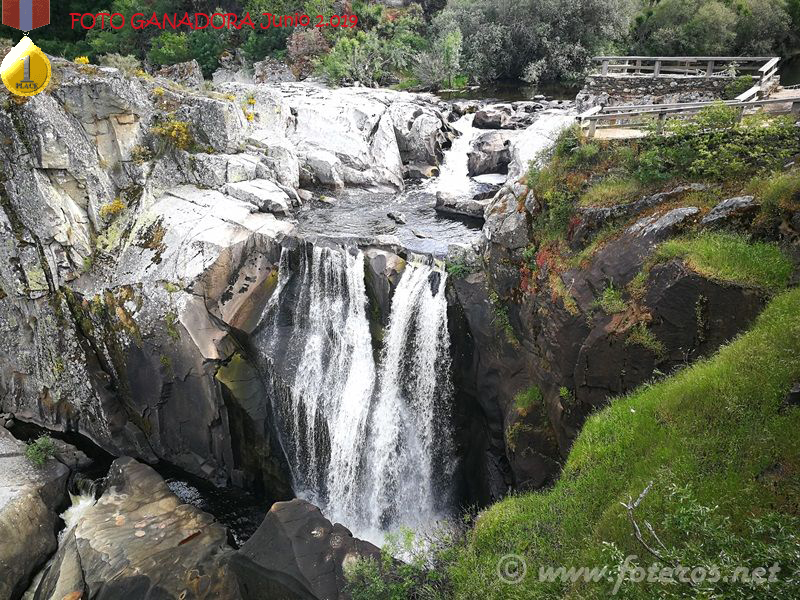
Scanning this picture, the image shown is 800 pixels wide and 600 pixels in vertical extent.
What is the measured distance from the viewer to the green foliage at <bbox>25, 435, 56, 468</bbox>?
18219mm

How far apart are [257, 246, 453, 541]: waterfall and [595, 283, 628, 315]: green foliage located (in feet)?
17.1

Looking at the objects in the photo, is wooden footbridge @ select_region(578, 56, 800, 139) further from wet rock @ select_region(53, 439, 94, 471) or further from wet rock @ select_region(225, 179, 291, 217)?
wet rock @ select_region(53, 439, 94, 471)

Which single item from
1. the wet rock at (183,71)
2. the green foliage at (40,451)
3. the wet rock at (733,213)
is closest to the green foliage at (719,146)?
the wet rock at (733,213)

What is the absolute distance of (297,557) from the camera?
11.8m

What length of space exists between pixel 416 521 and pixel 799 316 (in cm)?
1188

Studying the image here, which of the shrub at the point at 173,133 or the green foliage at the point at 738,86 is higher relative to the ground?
the green foliage at the point at 738,86

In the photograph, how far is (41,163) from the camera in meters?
18.6

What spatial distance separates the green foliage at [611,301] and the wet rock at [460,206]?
33.9 feet

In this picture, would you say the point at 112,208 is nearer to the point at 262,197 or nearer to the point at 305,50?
the point at 262,197

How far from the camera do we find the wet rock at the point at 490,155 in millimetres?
26344

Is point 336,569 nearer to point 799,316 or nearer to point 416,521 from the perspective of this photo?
point 416,521

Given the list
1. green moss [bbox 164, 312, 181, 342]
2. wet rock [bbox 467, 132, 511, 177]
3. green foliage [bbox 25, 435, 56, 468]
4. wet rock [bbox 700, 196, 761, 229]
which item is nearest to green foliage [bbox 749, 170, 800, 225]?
wet rock [bbox 700, 196, 761, 229]

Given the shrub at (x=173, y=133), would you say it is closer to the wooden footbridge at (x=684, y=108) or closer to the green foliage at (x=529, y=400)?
Answer: the wooden footbridge at (x=684, y=108)

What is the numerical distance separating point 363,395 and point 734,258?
1086 centimetres
